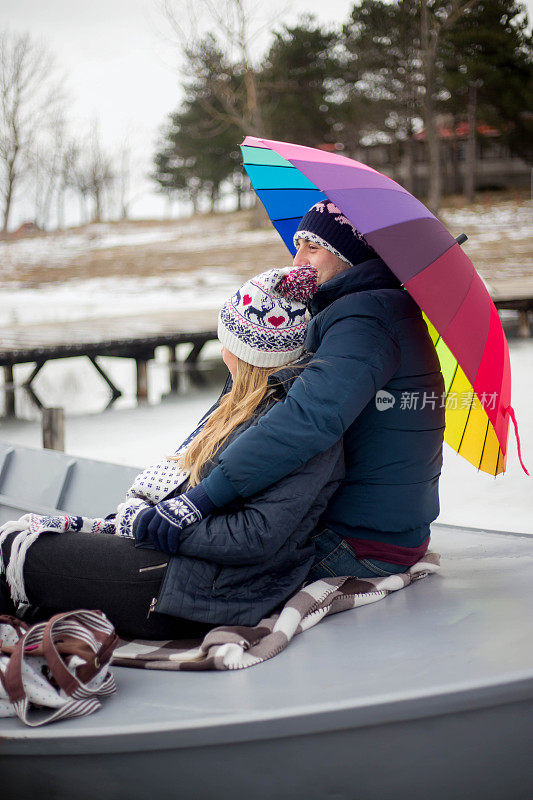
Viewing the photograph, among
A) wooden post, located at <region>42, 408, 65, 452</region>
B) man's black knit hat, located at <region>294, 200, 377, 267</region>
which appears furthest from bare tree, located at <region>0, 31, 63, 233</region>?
man's black knit hat, located at <region>294, 200, 377, 267</region>

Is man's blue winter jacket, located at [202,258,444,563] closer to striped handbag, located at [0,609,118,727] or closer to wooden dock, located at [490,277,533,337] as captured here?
striped handbag, located at [0,609,118,727]

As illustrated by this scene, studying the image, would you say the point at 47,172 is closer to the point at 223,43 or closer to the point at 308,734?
the point at 223,43

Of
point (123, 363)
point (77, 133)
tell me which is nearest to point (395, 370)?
point (123, 363)

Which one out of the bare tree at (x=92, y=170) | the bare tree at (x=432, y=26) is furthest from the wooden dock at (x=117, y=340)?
the bare tree at (x=92, y=170)

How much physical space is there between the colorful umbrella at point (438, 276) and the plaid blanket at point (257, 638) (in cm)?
48

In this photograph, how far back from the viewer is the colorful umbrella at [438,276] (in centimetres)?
170

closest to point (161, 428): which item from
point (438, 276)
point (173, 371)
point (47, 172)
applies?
point (173, 371)

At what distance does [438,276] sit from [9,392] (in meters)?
7.30

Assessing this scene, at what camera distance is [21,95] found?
2923 centimetres

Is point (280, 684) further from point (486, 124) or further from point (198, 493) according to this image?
point (486, 124)

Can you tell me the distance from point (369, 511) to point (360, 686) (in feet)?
1.47

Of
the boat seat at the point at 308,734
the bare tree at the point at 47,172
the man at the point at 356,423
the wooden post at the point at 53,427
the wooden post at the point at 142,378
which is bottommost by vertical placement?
the wooden post at the point at 142,378

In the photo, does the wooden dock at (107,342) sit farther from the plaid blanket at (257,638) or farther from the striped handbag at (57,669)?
the striped handbag at (57,669)

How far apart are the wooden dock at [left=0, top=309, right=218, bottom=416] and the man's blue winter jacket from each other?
569cm
